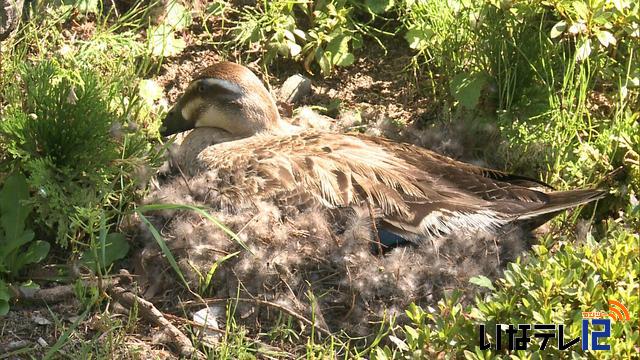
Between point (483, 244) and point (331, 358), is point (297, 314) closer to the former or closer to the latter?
point (331, 358)

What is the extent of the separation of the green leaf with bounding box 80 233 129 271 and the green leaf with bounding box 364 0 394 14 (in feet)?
7.31

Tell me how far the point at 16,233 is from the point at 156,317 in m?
0.78

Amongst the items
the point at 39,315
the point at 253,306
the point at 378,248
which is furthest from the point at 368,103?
the point at 39,315

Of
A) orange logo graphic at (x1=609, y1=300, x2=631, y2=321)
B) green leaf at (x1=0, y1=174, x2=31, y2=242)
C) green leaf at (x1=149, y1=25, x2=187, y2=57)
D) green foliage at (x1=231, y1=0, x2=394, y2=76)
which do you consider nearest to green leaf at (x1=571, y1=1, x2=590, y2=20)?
green foliage at (x1=231, y1=0, x2=394, y2=76)

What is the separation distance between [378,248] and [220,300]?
0.76 m

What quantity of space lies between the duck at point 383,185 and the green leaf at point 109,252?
51cm

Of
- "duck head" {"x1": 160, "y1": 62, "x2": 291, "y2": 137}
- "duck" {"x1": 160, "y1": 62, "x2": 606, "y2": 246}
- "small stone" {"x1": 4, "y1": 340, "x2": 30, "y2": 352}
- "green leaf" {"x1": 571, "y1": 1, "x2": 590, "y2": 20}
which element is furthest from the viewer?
"duck head" {"x1": 160, "y1": 62, "x2": 291, "y2": 137}

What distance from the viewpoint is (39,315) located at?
4254 mm

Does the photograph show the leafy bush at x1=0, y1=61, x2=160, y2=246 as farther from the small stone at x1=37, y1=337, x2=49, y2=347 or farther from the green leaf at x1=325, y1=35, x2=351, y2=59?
the green leaf at x1=325, y1=35, x2=351, y2=59

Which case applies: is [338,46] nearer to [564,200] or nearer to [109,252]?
[564,200]

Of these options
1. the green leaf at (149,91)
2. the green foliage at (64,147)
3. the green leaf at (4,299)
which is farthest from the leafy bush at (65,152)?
the green leaf at (149,91)

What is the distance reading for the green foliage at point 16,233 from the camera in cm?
434

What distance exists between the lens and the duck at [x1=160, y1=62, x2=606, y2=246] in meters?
4.52

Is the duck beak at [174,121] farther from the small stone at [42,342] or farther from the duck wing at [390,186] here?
the small stone at [42,342]
